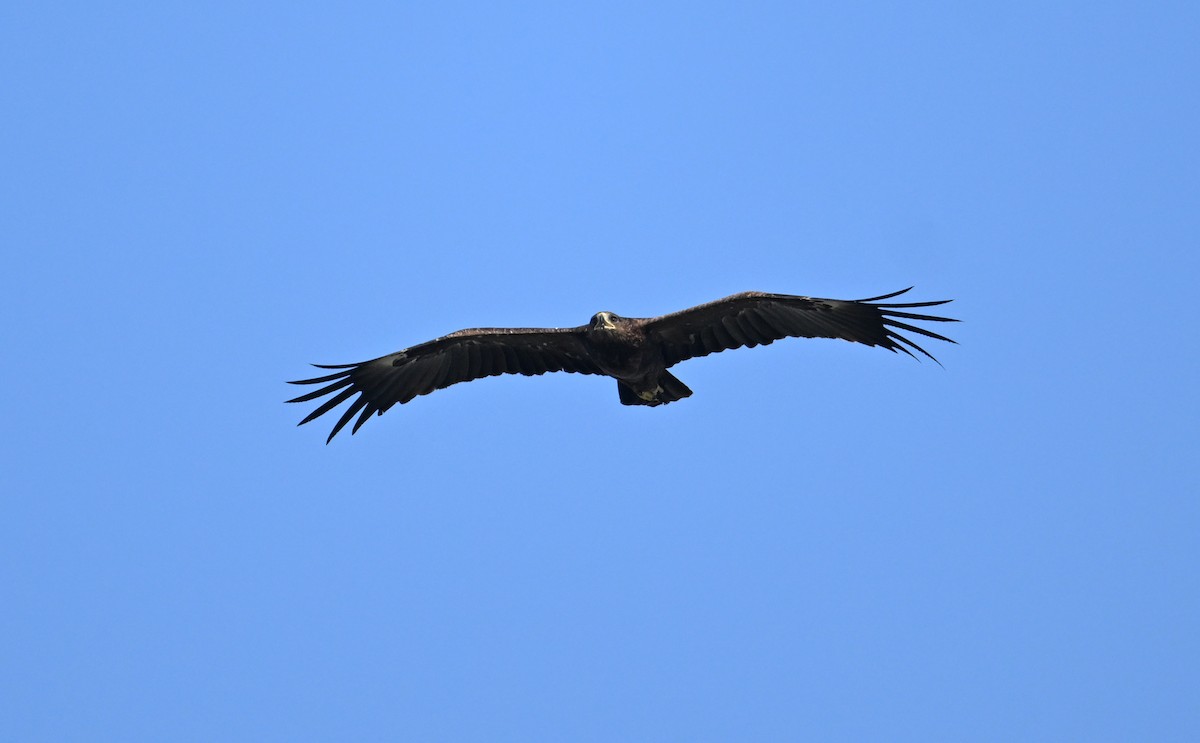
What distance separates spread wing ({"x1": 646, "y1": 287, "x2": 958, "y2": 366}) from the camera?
1603 cm

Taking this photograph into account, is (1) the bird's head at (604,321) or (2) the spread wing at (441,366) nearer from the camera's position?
(1) the bird's head at (604,321)

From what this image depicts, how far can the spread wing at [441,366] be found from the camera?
58.3 feet

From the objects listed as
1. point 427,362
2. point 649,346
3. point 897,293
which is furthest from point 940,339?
point 427,362

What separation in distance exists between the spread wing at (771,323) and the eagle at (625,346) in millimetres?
12

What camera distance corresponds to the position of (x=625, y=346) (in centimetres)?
1672

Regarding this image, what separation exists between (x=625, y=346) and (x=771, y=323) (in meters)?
1.79

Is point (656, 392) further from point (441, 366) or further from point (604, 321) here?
point (441, 366)

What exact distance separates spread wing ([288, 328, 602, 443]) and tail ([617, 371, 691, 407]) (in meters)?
0.57

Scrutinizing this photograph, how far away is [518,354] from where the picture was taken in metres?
18.0

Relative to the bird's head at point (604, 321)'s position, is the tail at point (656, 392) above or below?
below

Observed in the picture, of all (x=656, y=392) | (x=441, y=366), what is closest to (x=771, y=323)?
(x=656, y=392)

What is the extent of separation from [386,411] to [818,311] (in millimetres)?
5748

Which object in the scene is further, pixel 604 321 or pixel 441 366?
pixel 441 366

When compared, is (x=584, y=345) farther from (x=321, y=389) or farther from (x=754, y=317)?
(x=321, y=389)
